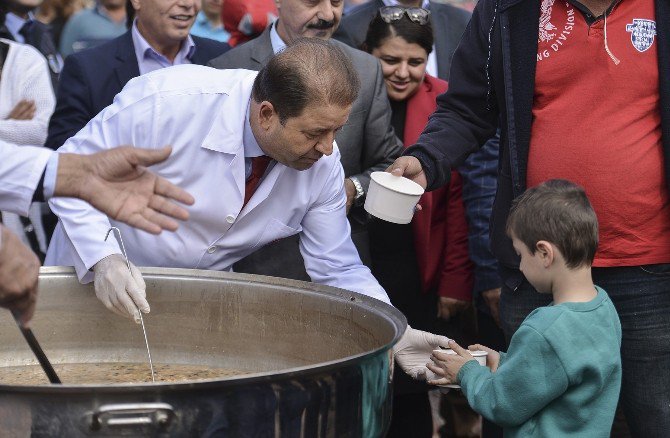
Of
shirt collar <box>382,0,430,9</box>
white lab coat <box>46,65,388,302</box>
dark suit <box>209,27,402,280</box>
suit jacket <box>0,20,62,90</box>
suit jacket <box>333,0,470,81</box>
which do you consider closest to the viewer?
white lab coat <box>46,65,388,302</box>

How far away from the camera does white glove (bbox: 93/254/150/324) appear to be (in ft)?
9.81

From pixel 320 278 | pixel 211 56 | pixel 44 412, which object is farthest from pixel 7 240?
pixel 211 56

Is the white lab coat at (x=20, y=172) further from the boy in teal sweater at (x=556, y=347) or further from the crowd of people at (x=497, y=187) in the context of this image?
the boy in teal sweater at (x=556, y=347)

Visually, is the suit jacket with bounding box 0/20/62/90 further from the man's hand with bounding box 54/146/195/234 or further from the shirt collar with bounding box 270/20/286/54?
the man's hand with bounding box 54/146/195/234

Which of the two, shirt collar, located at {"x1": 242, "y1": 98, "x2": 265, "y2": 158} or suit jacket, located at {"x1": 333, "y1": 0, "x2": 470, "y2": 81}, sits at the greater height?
shirt collar, located at {"x1": 242, "y1": 98, "x2": 265, "y2": 158}

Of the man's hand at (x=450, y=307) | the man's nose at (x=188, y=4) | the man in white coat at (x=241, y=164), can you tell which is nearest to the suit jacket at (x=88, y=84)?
the man's nose at (x=188, y=4)

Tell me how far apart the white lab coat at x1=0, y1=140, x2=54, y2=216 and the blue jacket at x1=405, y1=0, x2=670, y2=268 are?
1.33m

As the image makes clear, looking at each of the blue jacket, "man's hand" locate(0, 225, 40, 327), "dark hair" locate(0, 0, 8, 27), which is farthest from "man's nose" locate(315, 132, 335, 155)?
"dark hair" locate(0, 0, 8, 27)

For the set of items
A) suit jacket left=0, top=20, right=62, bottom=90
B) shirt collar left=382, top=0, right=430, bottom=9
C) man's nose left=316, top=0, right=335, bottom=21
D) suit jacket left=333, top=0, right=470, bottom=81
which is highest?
man's nose left=316, top=0, right=335, bottom=21

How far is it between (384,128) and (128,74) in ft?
3.16

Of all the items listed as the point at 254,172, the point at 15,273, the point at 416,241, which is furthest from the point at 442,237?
the point at 15,273

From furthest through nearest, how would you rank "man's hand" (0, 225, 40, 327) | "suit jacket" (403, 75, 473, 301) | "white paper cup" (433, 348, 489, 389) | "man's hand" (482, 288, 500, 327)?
"suit jacket" (403, 75, 473, 301), "man's hand" (482, 288, 500, 327), "white paper cup" (433, 348, 489, 389), "man's hand" (0, 225, 40, 327)

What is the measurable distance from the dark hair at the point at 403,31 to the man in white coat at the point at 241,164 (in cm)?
106

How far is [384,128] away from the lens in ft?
13.9
